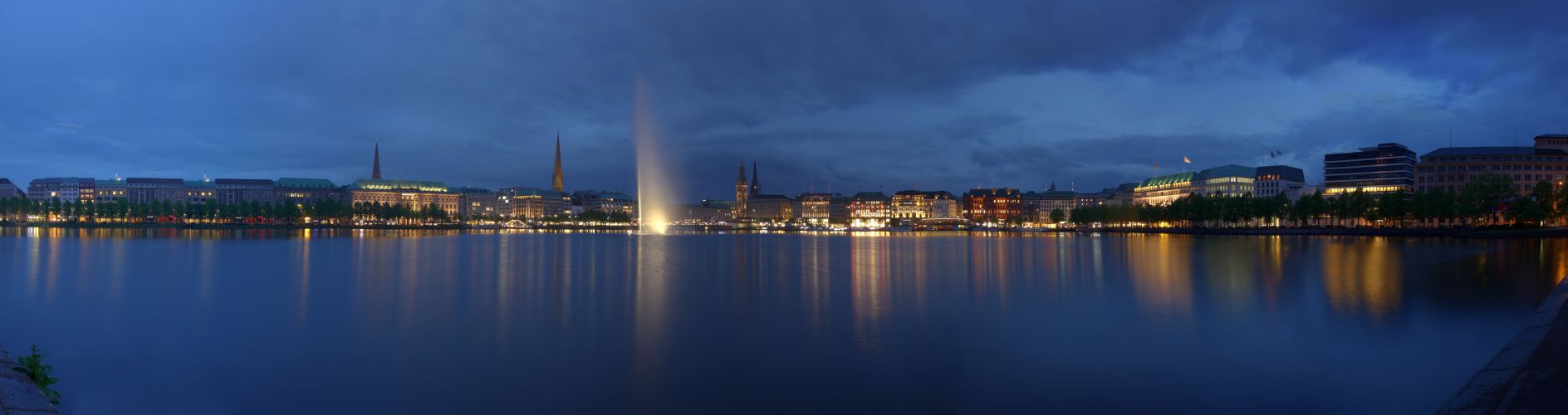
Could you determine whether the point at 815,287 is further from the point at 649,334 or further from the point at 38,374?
the point at 38,374

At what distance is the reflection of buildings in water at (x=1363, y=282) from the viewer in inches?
900

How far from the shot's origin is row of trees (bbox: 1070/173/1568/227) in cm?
8112

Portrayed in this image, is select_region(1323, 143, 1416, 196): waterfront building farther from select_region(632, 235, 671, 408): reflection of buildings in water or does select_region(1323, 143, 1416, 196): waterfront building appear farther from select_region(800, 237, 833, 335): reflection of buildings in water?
select_region(632, 235, 671, 408): reflection of buildings in water

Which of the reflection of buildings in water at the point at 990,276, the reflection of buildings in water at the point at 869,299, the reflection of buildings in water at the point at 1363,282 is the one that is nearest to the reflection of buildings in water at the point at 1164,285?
the reflection of buildings in water at the point at 1363,282

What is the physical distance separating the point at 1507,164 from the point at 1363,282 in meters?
116

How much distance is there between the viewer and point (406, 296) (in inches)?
1043

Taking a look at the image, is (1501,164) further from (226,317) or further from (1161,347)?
(226,317)

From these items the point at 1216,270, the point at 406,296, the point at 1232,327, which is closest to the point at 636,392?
the point at 1232,327

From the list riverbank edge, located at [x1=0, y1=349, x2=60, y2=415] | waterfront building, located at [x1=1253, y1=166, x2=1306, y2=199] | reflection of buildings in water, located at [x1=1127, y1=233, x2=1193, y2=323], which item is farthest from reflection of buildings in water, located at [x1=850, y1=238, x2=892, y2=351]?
waterfront building, located at [x1=1253, y1=166, x2=1306, y2=199]

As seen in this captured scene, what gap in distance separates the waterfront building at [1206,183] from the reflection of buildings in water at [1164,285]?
116869 mm

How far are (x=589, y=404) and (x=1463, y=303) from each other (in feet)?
Result: 82.2

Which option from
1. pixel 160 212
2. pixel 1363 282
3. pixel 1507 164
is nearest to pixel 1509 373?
pixel 1363 282

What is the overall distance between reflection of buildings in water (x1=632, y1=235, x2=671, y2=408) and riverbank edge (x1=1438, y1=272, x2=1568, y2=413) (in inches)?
455

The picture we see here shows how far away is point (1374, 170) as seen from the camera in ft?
441
